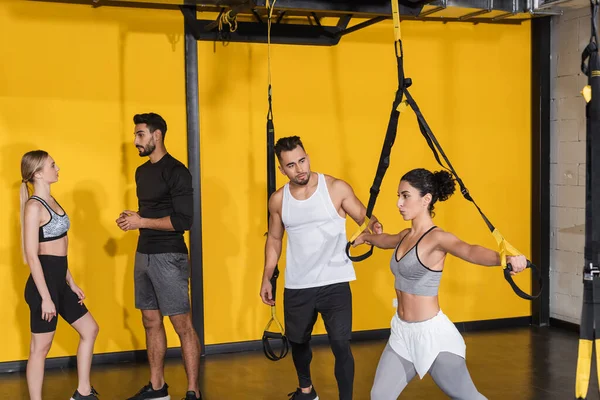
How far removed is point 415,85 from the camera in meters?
6.88

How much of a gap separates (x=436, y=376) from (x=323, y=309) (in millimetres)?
1219

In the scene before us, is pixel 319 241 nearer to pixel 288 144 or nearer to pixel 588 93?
pixel 288 144

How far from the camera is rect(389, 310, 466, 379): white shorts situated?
3518 millimetres

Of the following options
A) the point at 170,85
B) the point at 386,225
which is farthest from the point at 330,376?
the point at 170,85

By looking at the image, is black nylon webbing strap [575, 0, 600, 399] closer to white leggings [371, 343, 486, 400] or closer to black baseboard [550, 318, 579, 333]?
white leggings [371, 343, 486, 400]

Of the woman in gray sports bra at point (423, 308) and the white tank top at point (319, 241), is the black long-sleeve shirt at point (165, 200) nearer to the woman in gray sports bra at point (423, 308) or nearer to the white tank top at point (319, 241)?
the white tank top at point (319, 241)

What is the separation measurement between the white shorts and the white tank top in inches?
40.3

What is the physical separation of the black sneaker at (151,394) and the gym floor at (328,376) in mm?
110

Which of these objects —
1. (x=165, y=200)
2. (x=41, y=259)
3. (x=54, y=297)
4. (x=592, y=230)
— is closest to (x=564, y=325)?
(x=165, y=200)

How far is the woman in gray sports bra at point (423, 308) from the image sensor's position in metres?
3.50

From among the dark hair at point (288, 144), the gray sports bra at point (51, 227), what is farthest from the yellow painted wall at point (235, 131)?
the dark hair at point (288, 144)

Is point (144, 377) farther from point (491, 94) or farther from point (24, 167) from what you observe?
point (491, 94)

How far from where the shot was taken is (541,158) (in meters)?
7.15

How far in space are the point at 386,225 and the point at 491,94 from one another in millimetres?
1588
